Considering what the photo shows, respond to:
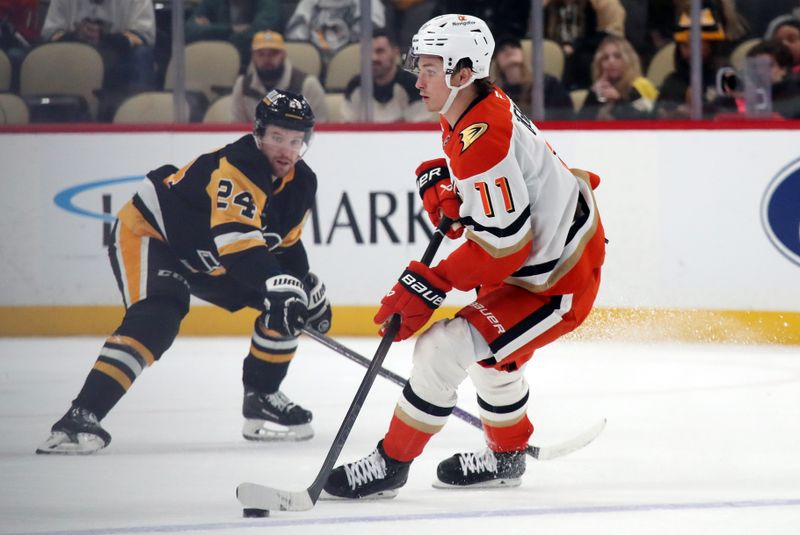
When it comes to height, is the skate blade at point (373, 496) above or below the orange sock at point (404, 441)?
below

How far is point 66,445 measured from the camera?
3.41 m

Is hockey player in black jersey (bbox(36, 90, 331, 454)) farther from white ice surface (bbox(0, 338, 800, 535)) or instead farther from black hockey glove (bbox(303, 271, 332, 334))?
white ice surface (bbox(0, 338, 800, 535))

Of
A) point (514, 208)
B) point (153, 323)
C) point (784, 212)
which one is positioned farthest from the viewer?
point (784, 212)

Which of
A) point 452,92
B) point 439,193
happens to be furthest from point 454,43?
point 439,193

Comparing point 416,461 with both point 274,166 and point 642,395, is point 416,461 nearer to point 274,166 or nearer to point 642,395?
point 274,166

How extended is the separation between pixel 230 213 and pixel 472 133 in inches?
36.6

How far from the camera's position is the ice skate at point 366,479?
2.85 metres

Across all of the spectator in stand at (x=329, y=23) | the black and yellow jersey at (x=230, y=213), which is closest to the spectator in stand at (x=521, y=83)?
the spectator in stand at (x=329, y=23)

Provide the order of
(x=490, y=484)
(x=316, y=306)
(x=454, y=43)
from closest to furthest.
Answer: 1. (x=454, y=43)
2. (x=490, y=484)
3. (x=316, y=306)

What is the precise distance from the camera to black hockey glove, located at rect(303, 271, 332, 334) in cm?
376

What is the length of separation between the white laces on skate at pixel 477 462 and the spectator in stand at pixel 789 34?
127 inches

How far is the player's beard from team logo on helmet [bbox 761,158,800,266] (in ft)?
6.56

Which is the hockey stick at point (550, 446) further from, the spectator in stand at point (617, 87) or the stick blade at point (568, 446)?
the spectator in stand at point (617, 87)

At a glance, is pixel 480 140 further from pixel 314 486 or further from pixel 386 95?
pixel 386 95
